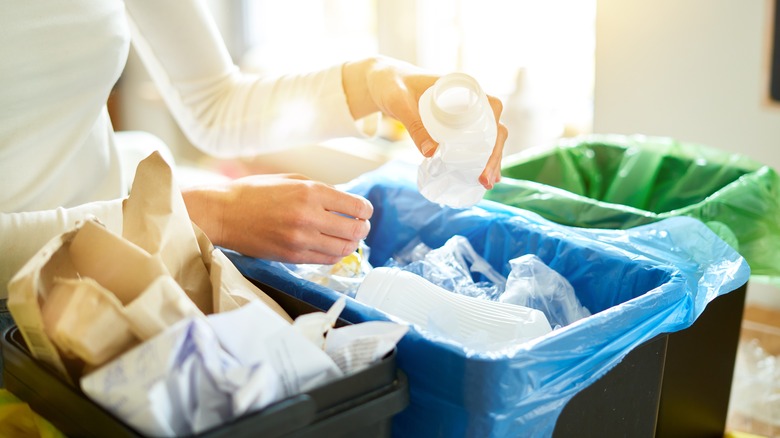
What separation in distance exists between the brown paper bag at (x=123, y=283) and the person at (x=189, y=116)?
150mm

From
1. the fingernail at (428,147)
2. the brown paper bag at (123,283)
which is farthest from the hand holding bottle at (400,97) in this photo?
the brown paper bag at (123,283)

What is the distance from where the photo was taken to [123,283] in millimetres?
550

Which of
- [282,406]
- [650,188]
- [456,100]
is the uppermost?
[456,100]

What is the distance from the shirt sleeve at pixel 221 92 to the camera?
3.42 feet

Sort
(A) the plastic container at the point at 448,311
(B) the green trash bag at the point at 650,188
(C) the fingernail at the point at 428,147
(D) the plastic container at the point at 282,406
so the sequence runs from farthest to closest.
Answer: (B) the green trash bag at the point at 650,188, (C) the fingernail at the point at 428,147, (A) the plastic container at the point at 448,311, (D) the plastic container at the point at 282,406

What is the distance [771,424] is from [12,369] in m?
0.87

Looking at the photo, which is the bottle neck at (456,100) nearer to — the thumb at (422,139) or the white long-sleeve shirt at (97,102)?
the thumb at (422,139)

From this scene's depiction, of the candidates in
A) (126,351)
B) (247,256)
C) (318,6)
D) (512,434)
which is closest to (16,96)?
(247,256)

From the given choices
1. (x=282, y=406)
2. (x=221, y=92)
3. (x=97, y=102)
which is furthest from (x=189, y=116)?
(x=282, y=406)

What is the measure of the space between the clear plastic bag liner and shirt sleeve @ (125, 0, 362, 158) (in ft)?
0.36

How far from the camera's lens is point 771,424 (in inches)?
40.7

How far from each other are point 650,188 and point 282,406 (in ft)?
2.78

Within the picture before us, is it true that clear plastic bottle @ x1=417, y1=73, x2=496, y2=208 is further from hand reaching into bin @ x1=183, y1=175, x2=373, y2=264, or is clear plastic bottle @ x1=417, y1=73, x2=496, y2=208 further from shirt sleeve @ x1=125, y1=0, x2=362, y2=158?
shirt sleeve @ x1=125, y1=0, x2=362, y2=158

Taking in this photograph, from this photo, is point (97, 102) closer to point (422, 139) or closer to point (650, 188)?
point (422, 139)
